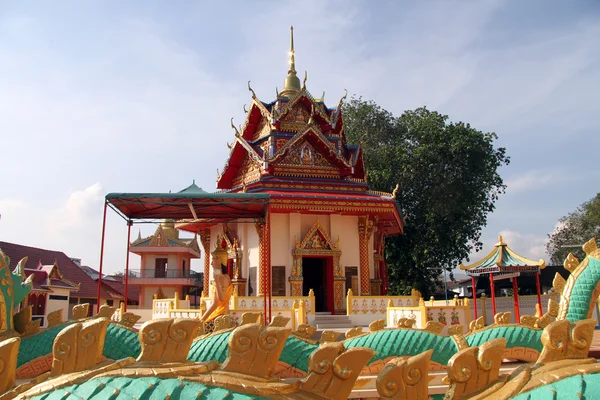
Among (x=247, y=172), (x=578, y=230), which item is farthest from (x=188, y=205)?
(x=578, y=230)

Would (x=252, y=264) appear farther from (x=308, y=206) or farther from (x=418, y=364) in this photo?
(x=418, y=364)

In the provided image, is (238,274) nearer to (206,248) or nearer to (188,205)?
(206,248)

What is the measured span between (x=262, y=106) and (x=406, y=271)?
43.7 ft

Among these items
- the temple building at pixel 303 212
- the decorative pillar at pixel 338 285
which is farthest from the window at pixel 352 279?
the decorative pillar at pixel 338 285

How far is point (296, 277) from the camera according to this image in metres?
18.0

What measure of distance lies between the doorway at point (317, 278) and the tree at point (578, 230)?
2925cm

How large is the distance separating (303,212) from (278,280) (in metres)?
2.60

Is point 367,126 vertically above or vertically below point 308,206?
above

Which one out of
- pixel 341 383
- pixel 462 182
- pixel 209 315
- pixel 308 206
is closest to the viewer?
pixel 341 383

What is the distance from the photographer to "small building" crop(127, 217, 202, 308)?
36.5m

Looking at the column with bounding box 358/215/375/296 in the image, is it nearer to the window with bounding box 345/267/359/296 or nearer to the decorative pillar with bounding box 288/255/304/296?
the window with bounding box 345/267/359/296

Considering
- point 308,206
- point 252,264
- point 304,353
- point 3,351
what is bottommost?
point 304,353

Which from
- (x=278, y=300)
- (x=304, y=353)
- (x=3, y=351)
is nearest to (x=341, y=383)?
(x=3, y=351)

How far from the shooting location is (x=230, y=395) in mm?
1974
